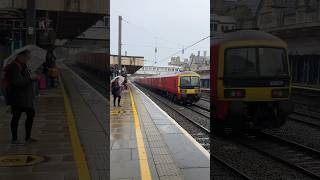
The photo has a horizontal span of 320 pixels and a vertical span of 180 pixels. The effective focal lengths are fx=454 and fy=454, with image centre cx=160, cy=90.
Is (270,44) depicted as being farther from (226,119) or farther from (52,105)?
(52,105)

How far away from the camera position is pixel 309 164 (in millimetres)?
4930

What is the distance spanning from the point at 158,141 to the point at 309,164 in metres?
3.31

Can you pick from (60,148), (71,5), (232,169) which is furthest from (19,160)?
(71,5)

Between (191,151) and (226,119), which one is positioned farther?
(191,151)

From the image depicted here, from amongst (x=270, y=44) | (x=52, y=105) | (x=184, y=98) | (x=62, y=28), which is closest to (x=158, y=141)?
(x=184, y=98)

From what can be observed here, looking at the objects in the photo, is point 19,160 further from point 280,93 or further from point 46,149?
point 280,93

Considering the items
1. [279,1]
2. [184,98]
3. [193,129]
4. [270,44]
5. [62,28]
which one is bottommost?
[193,129]

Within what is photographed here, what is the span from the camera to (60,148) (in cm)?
675

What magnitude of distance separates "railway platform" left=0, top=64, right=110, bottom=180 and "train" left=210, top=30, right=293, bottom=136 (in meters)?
1.94

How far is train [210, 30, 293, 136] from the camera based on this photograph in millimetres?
3119

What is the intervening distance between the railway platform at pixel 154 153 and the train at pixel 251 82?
1.63 meters

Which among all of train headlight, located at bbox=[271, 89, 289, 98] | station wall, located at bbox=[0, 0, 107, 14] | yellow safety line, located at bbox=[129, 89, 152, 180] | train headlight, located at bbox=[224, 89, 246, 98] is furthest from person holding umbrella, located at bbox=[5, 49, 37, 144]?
station wall, located at bbox=[0, 0, 107, 14]

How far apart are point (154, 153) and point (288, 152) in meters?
3.08

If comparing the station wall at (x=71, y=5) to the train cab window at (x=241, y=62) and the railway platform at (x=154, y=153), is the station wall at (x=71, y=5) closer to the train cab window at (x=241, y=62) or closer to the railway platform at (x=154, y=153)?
the railway platform at (x=154, y=153)
